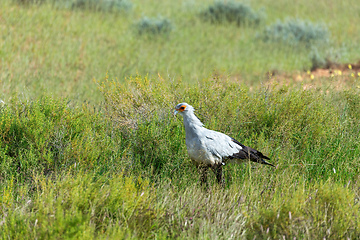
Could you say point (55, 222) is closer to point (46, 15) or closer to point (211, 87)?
point (211, 87)

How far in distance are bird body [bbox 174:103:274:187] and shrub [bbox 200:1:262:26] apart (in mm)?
12433

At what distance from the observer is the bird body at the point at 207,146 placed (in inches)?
151

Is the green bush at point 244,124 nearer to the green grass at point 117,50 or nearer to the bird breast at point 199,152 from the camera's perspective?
the bird breast at point 199,152

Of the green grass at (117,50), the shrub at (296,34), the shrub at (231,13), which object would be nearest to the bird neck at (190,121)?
the green grass at (117,50)

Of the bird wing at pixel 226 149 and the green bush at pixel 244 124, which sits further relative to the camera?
the green bush at pixel 244 124

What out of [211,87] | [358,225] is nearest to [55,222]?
[358,225]

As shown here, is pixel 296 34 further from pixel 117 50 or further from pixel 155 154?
pixel 155 154

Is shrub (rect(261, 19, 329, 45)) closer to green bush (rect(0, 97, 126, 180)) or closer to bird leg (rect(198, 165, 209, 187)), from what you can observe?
bird leg (rect(198, 165, 209, 187))

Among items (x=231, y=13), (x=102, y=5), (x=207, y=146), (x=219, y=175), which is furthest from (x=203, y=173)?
(x=231, y=13)

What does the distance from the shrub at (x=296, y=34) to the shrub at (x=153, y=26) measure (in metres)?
3.77

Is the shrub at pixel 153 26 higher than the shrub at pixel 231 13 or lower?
lower

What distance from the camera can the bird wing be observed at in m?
3.86

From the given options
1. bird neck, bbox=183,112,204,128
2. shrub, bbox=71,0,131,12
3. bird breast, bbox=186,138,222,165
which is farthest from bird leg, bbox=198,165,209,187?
shrub, bbox=71,0,131,12

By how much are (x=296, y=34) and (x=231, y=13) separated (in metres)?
3.07
